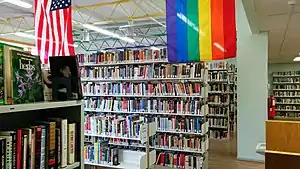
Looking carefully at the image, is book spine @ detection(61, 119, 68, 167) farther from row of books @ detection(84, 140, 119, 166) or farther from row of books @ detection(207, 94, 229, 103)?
row of books @ detection(207, 94, 229, 103)

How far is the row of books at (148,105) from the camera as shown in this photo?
17.6ft

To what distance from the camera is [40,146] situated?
1.43 metres

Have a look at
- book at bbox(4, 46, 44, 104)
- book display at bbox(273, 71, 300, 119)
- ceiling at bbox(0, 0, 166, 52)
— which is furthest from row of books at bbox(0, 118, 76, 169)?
book display at bbox(273, 71, 300, 119)

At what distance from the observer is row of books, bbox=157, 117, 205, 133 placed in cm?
531

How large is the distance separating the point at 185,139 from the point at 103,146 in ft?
5.23

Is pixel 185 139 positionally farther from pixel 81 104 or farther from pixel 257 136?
pixel 81 104

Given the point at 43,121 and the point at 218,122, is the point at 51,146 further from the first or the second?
the point at 218,122

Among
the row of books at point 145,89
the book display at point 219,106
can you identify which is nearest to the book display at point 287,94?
the book display at point 219,106

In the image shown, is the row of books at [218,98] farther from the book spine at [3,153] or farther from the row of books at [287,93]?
the book spine at [3,153]

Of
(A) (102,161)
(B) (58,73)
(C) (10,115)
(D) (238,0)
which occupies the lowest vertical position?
(A) (102,161)

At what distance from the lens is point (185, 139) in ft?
17.8

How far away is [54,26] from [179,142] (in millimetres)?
3145

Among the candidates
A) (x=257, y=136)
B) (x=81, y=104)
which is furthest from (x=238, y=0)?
(x=81, y=104)

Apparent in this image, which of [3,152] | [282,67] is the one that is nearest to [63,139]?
[3,152]
